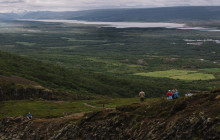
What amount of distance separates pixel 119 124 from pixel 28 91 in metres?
68.9

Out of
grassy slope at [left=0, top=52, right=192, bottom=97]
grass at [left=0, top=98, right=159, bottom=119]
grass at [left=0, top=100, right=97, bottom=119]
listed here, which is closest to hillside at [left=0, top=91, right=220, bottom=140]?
grass at [left=0, top=98, right=159, bottom=119]

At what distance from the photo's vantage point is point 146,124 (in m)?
40.3

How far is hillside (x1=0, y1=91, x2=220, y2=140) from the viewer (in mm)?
33469

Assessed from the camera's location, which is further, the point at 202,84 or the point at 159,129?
the point at 202,84

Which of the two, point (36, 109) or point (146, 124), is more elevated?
point (146, 124)

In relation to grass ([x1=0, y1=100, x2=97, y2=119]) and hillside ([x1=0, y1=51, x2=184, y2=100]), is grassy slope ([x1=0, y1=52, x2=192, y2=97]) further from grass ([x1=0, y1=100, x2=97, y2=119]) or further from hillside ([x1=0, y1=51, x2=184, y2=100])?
grass ([x1=0, y1=100, x2=97, y2=119])

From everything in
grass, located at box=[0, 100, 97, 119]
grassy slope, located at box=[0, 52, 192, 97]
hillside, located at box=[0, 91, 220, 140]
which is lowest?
grassy slope, located at box=[0, 52, 192, 97]

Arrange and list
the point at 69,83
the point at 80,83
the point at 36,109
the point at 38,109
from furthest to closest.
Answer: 1. the point at 80,83
2. the point at 69,83
3. the point at 38,109
4. the point at 36,109

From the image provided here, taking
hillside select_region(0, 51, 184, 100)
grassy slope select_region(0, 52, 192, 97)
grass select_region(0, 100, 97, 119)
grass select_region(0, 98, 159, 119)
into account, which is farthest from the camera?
grassy slope select_region(0, 52, 192, 97)

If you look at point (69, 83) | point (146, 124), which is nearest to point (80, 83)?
point (69, 83)

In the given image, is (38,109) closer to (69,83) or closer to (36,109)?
(36,109)

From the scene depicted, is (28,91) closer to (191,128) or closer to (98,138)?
(98,138)

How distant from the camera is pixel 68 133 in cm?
4862

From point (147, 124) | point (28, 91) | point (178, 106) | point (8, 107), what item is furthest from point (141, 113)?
point (28, 91)
